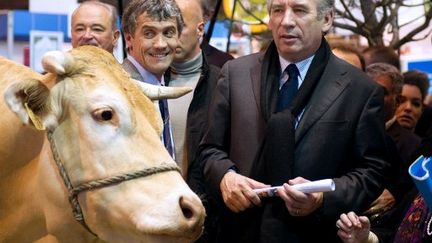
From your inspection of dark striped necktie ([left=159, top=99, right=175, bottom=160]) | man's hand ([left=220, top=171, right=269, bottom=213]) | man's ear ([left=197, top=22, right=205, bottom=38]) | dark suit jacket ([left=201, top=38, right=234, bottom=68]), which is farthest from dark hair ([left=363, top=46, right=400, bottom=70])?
man's hand ([left=220, top=171, right=269, bottom=213])

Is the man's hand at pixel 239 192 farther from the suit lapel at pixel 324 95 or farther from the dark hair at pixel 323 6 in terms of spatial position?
the dark hair at pixel 323 6

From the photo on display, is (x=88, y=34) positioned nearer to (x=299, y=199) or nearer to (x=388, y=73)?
(x=299, y=199)

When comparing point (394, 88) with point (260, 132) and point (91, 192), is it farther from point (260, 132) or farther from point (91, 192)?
point (91, 192)

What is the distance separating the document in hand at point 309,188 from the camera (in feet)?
9.95

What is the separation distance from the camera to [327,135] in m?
3.34

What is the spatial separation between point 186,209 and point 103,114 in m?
0.41

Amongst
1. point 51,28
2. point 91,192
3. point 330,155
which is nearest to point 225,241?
point 330,155

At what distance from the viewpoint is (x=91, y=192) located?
277cm

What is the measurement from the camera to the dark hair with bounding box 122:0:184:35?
3713 mm

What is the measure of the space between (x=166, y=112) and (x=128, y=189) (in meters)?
1.00

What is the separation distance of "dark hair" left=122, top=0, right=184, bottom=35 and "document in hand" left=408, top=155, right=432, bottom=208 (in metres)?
1.31

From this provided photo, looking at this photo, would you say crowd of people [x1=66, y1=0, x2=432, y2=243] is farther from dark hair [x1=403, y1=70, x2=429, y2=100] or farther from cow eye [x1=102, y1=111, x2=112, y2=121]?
dark hair [x1=403, y1=70, x2=429, y2=100]

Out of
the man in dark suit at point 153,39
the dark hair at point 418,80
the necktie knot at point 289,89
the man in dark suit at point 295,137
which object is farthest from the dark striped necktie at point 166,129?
the dark hair at point 418,80

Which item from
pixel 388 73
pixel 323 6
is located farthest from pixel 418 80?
pixel 323 6
